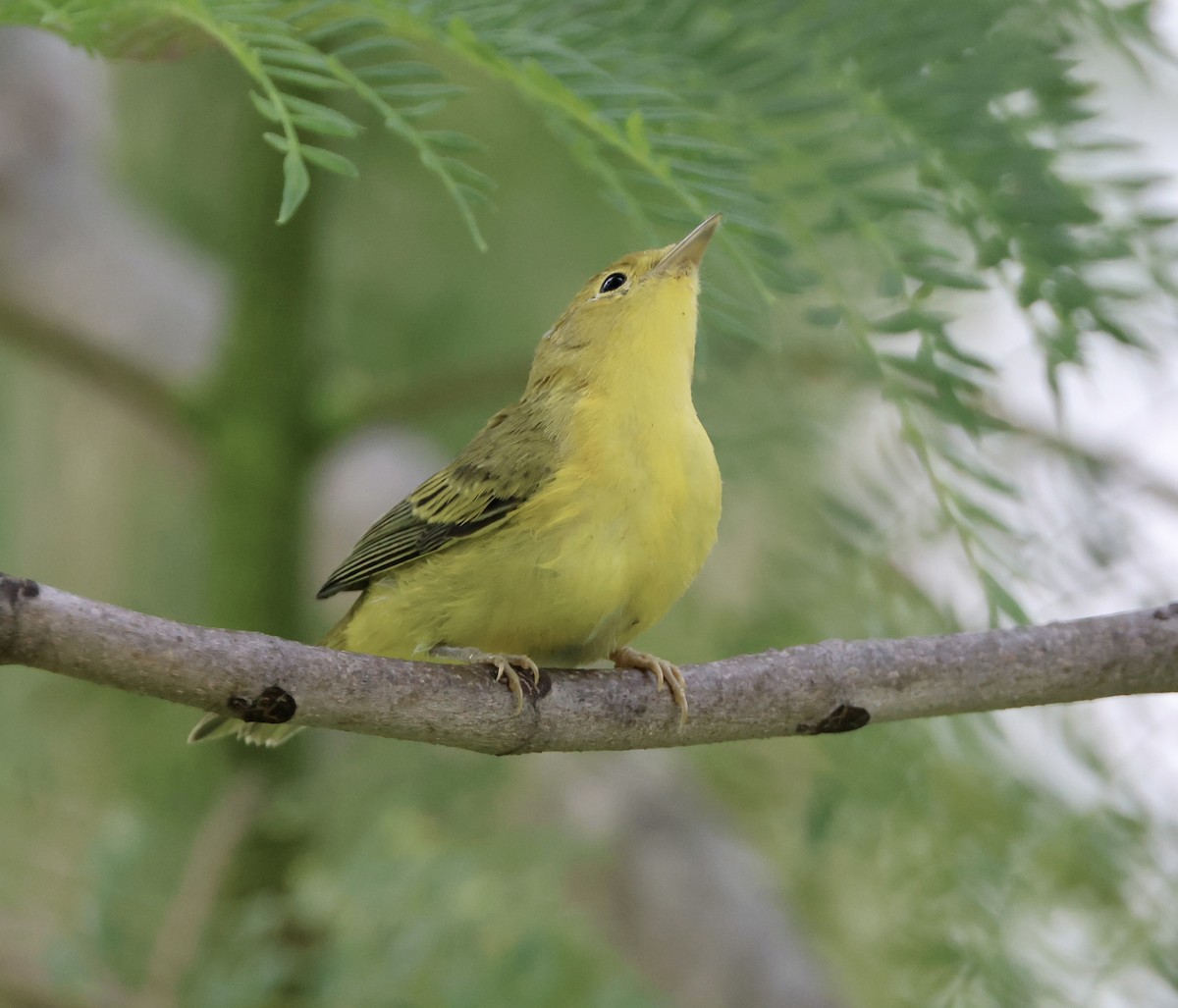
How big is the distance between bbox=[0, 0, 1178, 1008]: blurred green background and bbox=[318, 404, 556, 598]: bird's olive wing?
407 millimetres

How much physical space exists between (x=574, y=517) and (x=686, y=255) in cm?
50

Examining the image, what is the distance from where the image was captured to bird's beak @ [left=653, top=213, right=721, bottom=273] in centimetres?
207

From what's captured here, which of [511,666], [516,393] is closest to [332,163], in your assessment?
[511,666]

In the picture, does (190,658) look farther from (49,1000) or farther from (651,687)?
(49,1000)

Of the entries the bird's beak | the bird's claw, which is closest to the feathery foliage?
the bird's beak

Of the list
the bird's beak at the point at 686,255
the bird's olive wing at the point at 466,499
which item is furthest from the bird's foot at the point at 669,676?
the bird's beak at the point at 686,255

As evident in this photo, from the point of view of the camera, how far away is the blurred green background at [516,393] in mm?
1681

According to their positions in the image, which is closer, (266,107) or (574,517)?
(266,107)

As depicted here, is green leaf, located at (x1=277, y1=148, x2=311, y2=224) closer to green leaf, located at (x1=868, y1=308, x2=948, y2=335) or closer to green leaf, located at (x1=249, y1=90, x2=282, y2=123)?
green leaf, located at (x1=249, y1=90, x2=282, y2=123)

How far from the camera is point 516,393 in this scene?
3.38m

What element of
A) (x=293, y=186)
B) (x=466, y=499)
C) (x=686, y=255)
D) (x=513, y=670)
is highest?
(x=293, y=186)

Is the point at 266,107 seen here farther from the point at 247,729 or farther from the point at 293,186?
the point at 247,729

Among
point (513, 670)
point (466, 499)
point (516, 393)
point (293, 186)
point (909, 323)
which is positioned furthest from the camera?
point (516, 393)

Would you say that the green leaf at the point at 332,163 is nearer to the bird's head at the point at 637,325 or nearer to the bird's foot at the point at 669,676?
the bird's foot at the point at 669,676
